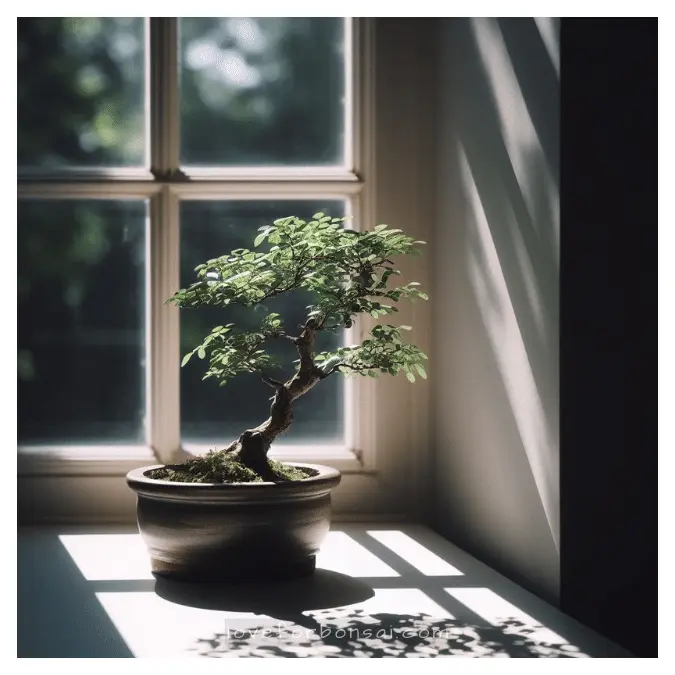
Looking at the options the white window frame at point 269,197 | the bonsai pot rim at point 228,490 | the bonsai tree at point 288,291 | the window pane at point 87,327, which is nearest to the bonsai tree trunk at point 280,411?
the bonsai tree at point 288,291

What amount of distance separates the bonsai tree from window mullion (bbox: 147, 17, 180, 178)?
1.16 m

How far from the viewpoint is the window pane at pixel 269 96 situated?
3.64 metres

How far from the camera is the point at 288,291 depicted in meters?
2.56

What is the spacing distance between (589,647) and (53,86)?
3.08 meters

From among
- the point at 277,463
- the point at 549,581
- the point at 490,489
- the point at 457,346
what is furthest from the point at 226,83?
the point at 549,581

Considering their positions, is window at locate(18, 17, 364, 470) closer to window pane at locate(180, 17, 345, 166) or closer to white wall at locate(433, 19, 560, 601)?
window pane at locate(180, 17, 345, 166)

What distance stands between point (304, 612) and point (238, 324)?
163 centimetres

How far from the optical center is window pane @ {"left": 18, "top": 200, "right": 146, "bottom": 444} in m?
3.62

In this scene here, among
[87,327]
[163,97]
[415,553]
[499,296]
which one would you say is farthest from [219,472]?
[163,97]

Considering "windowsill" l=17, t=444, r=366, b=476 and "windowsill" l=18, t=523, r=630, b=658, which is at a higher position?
"windowsill" l=17, t=444, r=366, b=476

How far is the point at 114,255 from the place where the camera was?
3.64 m

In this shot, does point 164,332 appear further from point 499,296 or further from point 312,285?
point 499,296

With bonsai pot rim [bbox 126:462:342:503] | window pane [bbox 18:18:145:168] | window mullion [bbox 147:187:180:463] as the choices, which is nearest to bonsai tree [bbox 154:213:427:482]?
bonsai pot rim [bbox 126:462:342:503]

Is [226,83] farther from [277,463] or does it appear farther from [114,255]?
[277,463]
